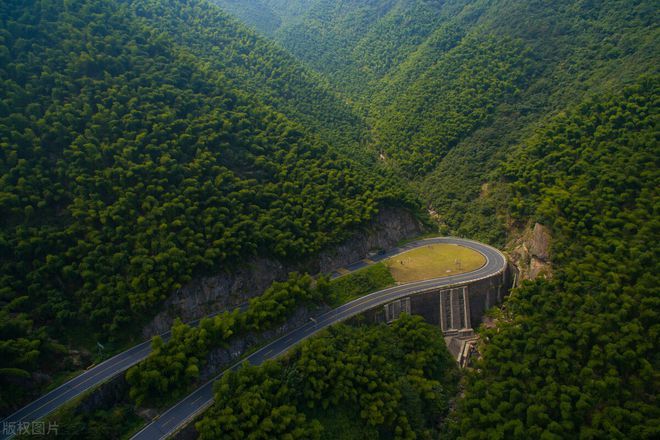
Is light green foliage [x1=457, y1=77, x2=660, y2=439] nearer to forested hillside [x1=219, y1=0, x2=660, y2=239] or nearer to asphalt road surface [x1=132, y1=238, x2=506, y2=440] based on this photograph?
asphalt road surface [x1=132, y1=238, x2=506, y2=440]

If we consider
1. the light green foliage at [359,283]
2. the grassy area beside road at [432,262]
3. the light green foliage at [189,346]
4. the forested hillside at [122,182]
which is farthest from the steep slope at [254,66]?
the light green foliage at [189,346]

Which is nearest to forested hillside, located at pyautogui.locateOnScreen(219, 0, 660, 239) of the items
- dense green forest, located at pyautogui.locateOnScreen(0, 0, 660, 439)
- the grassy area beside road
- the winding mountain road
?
→ dense green forest, located at pyautogui.locateOnScreen(0, 0, 660, 439)

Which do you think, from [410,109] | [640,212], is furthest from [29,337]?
[410,109]

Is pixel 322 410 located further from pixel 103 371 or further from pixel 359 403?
pixel 103 371

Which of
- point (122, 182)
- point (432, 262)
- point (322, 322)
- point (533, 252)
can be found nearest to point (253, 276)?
point (322, 322)

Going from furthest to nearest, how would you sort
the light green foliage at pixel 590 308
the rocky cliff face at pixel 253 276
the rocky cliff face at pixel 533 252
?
1. the rocky cliff face at pixel 533 252
2. the rocky cliff face at pixel 253 276
3. the light green foliage at pixel 590 308

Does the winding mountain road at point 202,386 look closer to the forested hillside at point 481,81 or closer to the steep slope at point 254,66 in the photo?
the forested hillside at point 481,81
